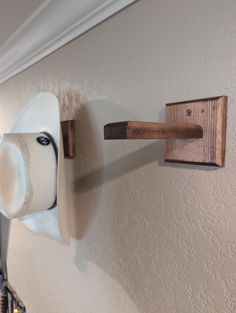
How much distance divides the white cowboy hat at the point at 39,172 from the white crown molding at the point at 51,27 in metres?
0.21

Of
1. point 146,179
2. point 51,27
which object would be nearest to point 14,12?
point 51,27

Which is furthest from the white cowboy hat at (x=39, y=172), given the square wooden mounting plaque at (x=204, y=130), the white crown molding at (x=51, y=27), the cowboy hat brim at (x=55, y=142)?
the square wooden mounting plaque at (x=204, y=130)

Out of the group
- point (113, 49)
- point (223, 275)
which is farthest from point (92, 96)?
point (223, 275)

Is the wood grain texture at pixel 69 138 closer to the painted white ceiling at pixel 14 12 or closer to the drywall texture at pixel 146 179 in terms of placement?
the drywall texture at pixel 146 179

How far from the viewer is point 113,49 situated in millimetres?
643

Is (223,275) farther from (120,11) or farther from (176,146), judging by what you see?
(120,11)

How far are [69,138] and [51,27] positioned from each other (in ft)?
1.16

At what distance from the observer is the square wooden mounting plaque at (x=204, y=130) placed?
0.42 m

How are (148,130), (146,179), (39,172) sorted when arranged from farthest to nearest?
(39,172), (146,179), (148,130)

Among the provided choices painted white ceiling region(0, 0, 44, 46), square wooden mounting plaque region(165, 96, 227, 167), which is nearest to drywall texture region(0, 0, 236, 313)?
square wooden mounting plaque region(165, 96, 227, 167)

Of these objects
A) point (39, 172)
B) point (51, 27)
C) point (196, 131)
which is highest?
point (51, 27)

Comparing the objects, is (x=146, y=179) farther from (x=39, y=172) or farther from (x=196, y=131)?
(x=39, y=172)

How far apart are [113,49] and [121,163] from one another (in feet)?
0.95

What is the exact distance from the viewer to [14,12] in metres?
0.78
